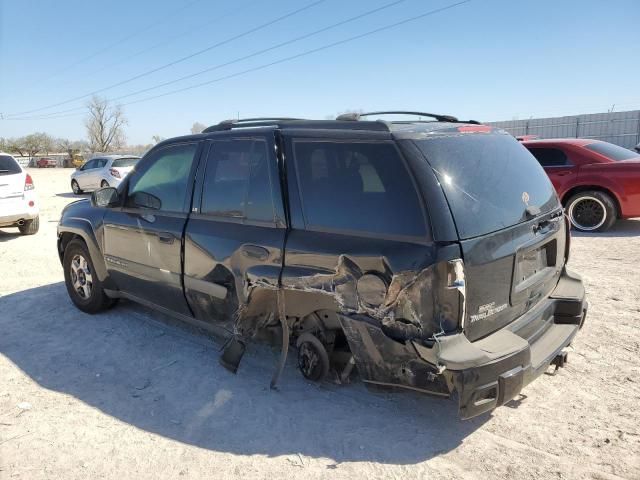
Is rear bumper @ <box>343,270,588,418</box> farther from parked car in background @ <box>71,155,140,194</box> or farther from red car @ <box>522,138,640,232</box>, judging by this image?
parked car in background @ <box>71,155,140,194</box>

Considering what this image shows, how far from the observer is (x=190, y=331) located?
182 inches

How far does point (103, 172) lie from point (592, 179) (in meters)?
17.2

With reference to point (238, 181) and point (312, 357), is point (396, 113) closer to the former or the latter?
point (238, 181)

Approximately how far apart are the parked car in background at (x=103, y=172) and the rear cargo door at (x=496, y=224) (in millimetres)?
17192

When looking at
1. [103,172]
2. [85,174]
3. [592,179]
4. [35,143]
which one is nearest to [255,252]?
[592,179]

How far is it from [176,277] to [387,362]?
2.06m

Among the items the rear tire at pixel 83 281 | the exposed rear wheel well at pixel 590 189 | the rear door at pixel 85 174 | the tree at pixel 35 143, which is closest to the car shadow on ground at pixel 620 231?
the exposed rear wheel well at pixel 590 189

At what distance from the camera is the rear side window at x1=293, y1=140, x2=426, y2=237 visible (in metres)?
2.67

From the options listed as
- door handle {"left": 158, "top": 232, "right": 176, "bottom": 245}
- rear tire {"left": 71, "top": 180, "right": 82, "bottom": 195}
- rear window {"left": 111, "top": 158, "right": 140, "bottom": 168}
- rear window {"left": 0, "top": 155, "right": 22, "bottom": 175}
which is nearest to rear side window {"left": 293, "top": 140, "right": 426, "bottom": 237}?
door handle {"left": 158, "top": 232, "right": 176, "bottom": 245}

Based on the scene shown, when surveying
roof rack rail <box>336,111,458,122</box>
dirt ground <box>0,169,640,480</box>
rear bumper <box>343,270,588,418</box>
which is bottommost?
dirt ground <box>0,169,640,480</box>

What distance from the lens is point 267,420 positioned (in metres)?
3.13

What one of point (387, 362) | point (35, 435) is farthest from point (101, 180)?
point (387, 362)

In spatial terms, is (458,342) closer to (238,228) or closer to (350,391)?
(350,391)

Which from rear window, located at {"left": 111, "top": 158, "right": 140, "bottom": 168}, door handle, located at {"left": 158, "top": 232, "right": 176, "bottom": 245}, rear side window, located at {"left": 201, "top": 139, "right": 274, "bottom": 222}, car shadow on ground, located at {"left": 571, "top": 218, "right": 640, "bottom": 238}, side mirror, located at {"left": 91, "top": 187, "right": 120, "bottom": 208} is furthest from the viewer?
rear window, located at {"left": 111, "top": 158, "right": 140, "bottom": 168}
